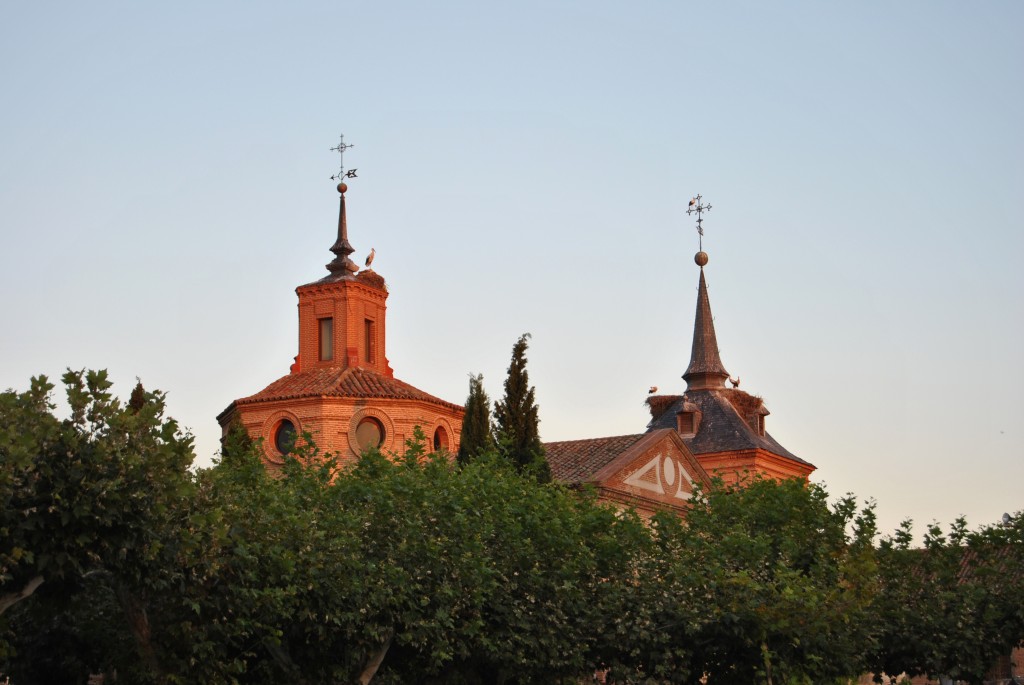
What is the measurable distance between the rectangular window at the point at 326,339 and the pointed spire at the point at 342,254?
167 centimetres

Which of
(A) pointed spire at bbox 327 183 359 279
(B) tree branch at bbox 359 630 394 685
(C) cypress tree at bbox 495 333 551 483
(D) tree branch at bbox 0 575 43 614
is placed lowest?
(B) tree branch at bbox 359 630 394 685

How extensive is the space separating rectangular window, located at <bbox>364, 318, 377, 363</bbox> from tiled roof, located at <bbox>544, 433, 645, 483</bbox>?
22.9 feet

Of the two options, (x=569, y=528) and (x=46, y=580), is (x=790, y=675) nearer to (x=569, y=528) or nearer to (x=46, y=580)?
(x=569, y=528)

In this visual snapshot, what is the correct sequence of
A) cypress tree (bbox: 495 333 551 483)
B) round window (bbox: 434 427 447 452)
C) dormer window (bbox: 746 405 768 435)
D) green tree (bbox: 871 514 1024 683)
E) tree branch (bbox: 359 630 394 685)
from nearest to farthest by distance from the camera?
tree branch (bbox: 359 630 394 685) < green tree (bbox: 871 514 1024 683) < cypress tree (bbox: 495 333 551 483) < round window (bbox: 434 427 447 452) < dormer window (bbox: 746 405 768 435)

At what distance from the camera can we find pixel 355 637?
2131cm

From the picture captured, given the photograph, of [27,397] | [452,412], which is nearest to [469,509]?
[27,397]

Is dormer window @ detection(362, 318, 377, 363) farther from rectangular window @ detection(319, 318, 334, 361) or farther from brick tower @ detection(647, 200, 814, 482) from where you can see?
brick tower @ detection(647, 200, 814, 482)

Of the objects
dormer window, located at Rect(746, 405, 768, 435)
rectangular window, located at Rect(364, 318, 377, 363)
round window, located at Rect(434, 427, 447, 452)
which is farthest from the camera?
dormer window, located at Rect(746, 405, 768, 435)

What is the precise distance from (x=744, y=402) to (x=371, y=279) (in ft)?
72.0

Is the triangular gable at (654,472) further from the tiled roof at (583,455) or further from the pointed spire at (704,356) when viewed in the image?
the pointed spire at (704,356)

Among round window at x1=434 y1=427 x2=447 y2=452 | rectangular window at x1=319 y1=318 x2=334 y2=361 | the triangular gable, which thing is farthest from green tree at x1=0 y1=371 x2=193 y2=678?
rectangular window at x1=319 y1=318 x2=334 y2=361

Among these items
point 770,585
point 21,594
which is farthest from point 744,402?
point 21,594

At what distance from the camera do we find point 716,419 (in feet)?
194

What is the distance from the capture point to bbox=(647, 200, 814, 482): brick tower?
186 feet
